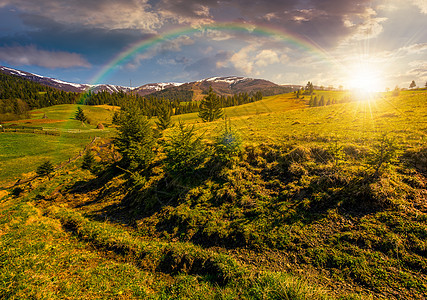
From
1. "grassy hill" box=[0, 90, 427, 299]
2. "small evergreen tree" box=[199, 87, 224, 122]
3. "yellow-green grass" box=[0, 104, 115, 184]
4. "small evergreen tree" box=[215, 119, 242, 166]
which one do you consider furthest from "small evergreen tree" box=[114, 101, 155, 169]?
"small evergreen tree" box=[199, 87, 224, 122]

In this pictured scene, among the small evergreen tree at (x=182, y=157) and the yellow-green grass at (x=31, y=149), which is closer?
the small evergreen tree at (x=182, y=157)

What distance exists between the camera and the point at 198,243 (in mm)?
8820

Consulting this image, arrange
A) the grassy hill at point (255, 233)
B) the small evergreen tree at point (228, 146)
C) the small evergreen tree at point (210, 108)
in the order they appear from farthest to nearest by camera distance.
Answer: the small evergreen tree at point (210, 108) → the small evergreen tree at point (228, 146) → the grassy hill at point (255, 233)

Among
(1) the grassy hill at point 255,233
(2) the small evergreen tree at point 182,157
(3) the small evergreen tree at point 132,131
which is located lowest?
(1) the grassy hill at point 255,233

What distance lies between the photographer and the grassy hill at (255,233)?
6023mm

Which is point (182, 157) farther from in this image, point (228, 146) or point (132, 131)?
point (132, 131)

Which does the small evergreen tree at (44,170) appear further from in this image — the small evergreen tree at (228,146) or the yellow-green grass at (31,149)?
the small evergreen tree at (228,146)

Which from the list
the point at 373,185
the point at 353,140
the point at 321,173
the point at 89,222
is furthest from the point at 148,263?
the point at 353,140

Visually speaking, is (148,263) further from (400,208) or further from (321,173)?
(400,208)

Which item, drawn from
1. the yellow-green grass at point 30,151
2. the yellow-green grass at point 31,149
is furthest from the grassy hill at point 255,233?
the yellow-green grass at point 31,149

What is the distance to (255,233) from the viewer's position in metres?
8.17

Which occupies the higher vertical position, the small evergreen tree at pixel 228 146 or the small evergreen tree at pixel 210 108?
the small evergreen tree at pixel 210 108

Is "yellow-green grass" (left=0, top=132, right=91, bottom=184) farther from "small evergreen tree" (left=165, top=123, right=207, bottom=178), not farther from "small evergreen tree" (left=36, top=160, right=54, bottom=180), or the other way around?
"small evergreen tree" (left=165, top=123, right=207, bottom=178)

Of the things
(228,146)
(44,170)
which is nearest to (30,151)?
(44,170)
